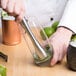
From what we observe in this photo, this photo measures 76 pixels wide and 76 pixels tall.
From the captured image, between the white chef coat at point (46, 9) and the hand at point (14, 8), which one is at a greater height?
the hand at point (14, 8)

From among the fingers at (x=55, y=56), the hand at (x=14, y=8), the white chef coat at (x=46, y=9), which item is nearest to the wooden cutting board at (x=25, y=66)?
the fingers at (x=55, y=56)

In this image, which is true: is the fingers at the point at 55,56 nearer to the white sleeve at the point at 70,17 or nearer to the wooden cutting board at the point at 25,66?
the wooden cutting board at the point at 25,66

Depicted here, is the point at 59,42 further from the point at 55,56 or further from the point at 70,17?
the point at 70,17

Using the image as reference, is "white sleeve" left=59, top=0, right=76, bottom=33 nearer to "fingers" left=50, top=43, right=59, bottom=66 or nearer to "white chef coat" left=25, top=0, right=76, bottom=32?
"fingers" left=50, top=43, right=59, bottom=66

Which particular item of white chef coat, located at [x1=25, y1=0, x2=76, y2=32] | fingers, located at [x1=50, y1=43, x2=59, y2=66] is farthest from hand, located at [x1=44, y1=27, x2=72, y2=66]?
white chef coat, located at [x1=25, y1=0, x2=76, y2=32]

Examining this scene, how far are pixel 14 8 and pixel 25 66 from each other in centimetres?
22

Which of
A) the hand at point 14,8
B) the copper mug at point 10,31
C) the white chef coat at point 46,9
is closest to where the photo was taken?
the hand at point 14,8

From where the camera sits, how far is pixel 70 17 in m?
1.31

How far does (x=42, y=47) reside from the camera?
103 cm

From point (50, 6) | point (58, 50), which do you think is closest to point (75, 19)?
point (58, 50)

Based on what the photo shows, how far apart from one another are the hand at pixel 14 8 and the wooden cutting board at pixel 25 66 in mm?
173

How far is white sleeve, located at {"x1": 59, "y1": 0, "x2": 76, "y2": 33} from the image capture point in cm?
124

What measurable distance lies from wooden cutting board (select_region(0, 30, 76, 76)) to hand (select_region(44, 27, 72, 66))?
0.03 meters

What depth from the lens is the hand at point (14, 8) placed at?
99cm
